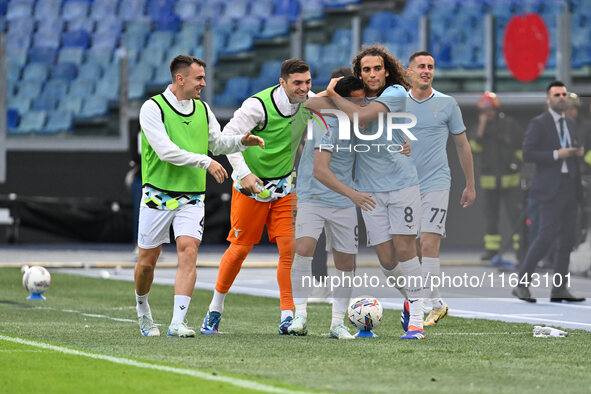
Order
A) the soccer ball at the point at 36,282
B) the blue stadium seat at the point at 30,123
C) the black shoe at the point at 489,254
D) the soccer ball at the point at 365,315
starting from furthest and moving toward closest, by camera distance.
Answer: the blue stadium seat at the point at 30,123 < the soccer ball at the point at 36,282 < the black shoe at the point at 489,254 < the soccer ball at the point at 365,315

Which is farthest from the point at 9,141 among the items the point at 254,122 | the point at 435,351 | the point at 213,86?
the point at 435,351

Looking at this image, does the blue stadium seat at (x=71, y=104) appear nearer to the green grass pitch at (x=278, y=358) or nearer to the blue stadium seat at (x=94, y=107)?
the blue stadium seat at (x=94, y=107)

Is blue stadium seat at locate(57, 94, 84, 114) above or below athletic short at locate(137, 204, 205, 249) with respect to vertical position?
above

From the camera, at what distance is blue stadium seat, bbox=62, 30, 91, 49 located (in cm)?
2472

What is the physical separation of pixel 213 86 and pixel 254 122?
13992 mm

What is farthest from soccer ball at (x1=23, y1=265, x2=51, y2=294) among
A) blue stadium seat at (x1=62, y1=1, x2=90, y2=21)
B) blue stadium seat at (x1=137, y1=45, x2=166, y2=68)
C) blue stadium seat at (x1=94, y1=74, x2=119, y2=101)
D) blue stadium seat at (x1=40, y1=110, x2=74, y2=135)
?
blue stadium seat at (x1=62, y1=1, x2=90, y2=21)

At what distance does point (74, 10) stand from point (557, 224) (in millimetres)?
16401

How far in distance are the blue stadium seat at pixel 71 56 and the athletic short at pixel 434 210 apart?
52.2 feet

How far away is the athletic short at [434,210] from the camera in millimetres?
9359

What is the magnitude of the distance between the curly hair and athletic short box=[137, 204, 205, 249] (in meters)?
1.56

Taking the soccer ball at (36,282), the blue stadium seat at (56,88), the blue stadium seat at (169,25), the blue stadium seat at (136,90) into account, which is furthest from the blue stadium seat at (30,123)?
the soccer ball at (36,282)

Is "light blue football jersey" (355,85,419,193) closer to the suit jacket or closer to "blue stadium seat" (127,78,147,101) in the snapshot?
the suit jacket

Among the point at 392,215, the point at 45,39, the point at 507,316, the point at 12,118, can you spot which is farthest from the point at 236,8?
the point at 392,215

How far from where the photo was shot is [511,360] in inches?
277
